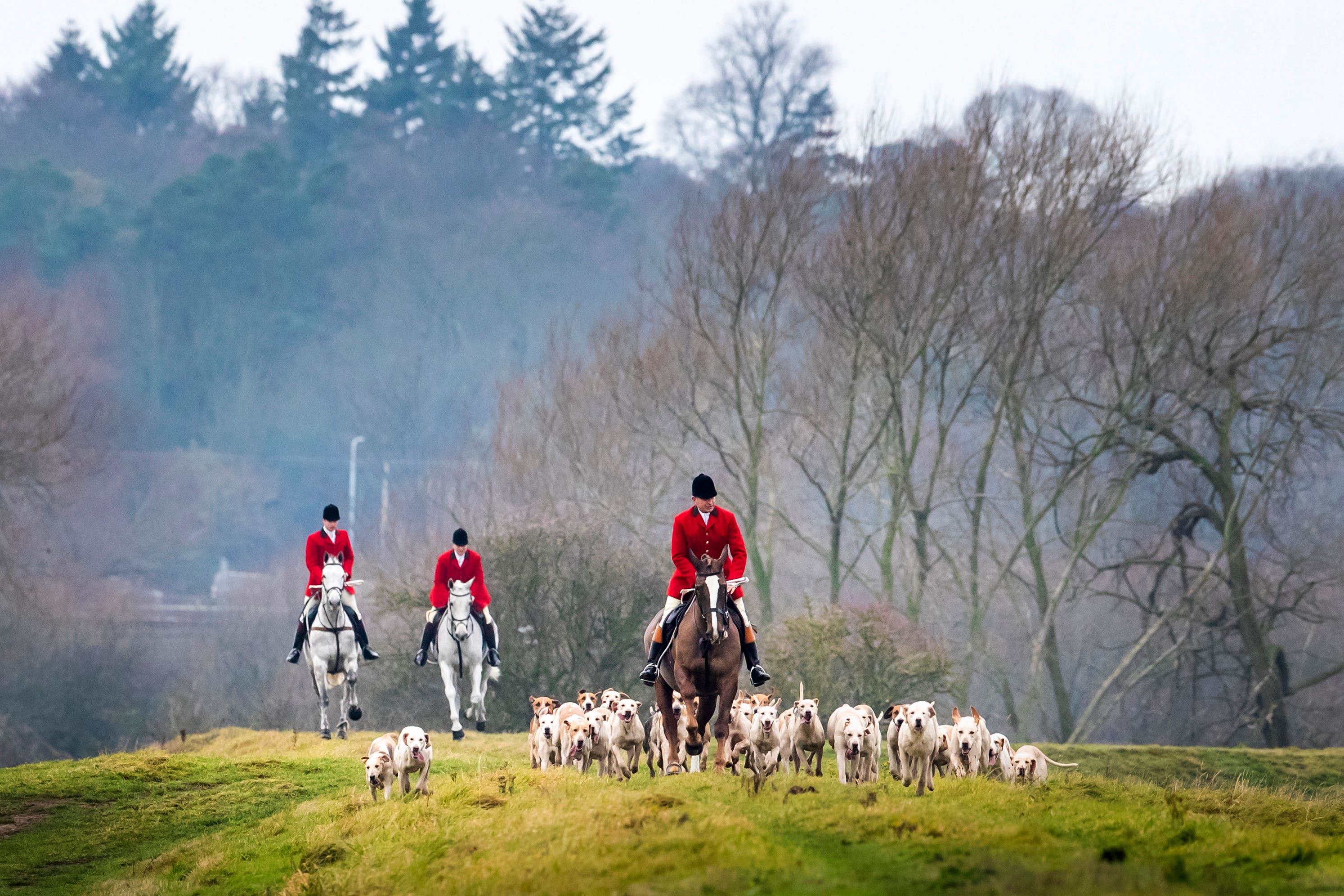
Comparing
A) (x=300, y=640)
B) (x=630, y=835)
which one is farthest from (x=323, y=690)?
(x=630, y=835)

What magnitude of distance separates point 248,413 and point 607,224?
22922 mm

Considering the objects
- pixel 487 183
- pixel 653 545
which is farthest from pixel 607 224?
pixel 653 545

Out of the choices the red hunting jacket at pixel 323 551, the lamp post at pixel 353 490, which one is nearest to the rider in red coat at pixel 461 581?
the red hunting jacket at pixel 323 551

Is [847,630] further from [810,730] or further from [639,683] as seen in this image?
[810,730]

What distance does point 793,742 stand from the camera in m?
14.8

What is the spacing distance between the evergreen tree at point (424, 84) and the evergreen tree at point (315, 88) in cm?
223

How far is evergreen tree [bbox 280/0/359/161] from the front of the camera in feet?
279

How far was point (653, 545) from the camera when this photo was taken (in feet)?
111

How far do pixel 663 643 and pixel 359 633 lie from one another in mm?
8341

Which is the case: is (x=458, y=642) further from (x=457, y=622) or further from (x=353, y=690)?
(x=353, y=690)

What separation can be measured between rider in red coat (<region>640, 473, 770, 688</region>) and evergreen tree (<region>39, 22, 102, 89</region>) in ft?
272

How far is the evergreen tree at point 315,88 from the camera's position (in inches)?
3344

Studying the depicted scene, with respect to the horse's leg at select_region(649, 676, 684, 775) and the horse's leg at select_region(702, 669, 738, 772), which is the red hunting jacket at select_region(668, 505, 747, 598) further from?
the horse's leg at select_region(649, 676, 684, 775)

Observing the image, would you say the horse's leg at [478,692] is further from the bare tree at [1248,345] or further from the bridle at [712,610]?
the bare tree at [1248,345]
